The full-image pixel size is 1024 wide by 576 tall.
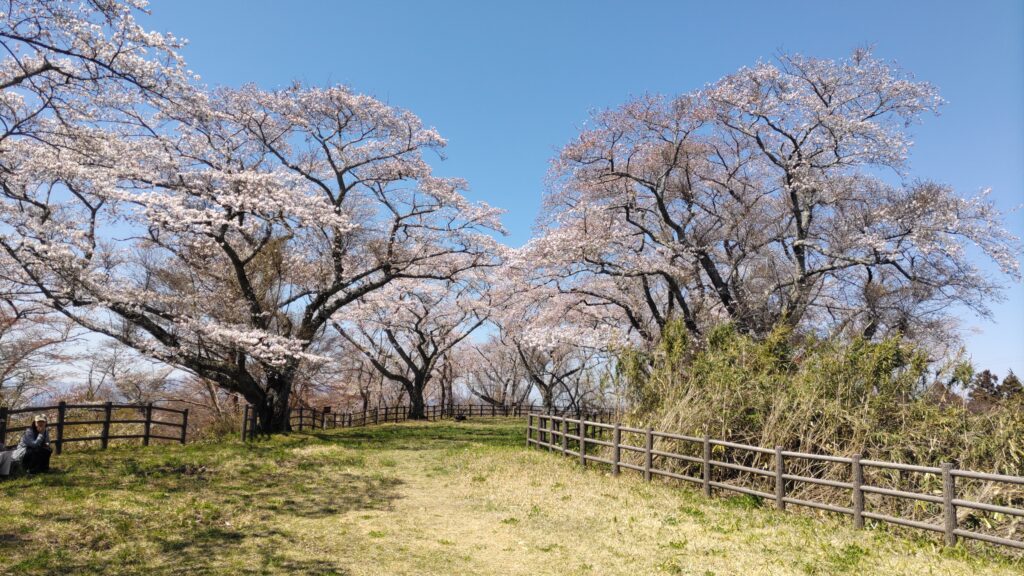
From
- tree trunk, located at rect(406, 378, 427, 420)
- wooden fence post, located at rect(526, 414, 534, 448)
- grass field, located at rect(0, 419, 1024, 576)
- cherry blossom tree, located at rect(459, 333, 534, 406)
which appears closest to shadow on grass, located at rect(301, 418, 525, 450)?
wooden fence post, located at rect(526, 414, 534, 448)

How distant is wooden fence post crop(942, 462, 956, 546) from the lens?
7.15 metres

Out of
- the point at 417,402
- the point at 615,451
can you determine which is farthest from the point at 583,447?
the point at 417,402

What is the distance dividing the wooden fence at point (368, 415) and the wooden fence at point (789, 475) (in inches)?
111

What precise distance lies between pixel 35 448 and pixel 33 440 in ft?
0.52

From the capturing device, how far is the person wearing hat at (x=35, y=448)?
1032 cm

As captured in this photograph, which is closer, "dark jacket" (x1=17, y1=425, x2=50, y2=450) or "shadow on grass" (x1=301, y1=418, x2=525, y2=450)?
"dark jacket" (x1=17, y1=425, x2=50, y2=450)

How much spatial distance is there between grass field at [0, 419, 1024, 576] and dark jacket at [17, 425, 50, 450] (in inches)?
21.6

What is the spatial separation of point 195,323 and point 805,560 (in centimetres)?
1537

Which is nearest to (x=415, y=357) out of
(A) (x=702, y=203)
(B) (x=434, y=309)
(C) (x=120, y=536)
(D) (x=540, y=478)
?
(B) (x=434, y=309)

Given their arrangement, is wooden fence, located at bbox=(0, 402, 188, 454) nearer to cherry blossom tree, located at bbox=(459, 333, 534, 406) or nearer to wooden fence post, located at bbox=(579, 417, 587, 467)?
wooden fence post, located at bbox=(579, 417, 587, 467)

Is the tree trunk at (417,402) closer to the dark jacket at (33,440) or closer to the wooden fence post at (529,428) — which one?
the wooden fence post at (529,428)

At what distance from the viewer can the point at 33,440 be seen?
10.4 metres

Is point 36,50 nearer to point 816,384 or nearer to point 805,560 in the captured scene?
point 805,560

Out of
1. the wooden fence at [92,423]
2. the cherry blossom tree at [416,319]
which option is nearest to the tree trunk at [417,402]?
the cherry blossom tree at [416,319]
